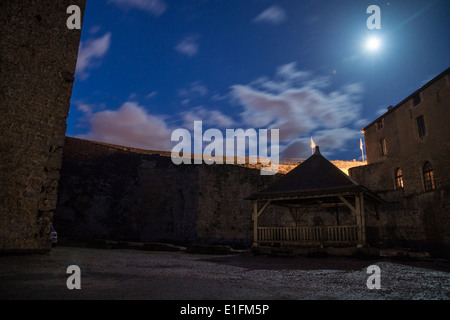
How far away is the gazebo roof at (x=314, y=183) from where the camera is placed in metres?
10.9

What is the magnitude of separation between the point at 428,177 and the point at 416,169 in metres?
0.90

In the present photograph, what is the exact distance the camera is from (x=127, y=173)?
19312 mm

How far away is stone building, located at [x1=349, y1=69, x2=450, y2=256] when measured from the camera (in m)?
15.9

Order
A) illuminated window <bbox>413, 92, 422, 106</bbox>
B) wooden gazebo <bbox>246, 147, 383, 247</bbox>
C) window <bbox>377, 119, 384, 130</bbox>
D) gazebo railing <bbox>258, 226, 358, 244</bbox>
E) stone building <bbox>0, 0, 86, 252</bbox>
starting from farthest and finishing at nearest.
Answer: window <bbox>377, 119, 384, 130</bbox> → illuminated window <bbox>413, 92, 422, 106</bbox> → gazebo railing <bbox>258, 226, 358, 244</bbox> → wooden gazebo <bbox>246, 147, 383, 247</bbox> → stone building <bbox>0, 0, 86, 252</bbox>

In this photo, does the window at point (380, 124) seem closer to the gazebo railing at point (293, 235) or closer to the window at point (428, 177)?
the window at point (428, 177)

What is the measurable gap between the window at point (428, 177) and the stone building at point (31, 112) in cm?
1914

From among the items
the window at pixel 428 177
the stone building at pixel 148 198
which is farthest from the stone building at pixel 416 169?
the stone building at pixel 148 198

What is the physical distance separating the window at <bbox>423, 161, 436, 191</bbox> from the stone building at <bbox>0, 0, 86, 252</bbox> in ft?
Result: 62.8

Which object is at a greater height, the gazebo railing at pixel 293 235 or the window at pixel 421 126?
the window at pixel 421 126

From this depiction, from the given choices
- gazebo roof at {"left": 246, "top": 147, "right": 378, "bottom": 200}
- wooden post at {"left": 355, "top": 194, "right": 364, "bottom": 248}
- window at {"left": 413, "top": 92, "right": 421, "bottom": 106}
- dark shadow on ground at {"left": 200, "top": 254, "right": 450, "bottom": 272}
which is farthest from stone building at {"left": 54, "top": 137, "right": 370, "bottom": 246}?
wooden post at {"left": 355, "top": 194, "right": 364, "bottom": 248}

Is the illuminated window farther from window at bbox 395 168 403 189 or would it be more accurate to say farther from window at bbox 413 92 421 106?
window at bbox 395 168 403 189

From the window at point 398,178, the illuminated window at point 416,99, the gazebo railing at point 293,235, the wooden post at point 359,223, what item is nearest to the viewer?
the wooden post at point 359,223

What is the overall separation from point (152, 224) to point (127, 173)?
3835 mm

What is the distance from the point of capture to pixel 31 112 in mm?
7273
